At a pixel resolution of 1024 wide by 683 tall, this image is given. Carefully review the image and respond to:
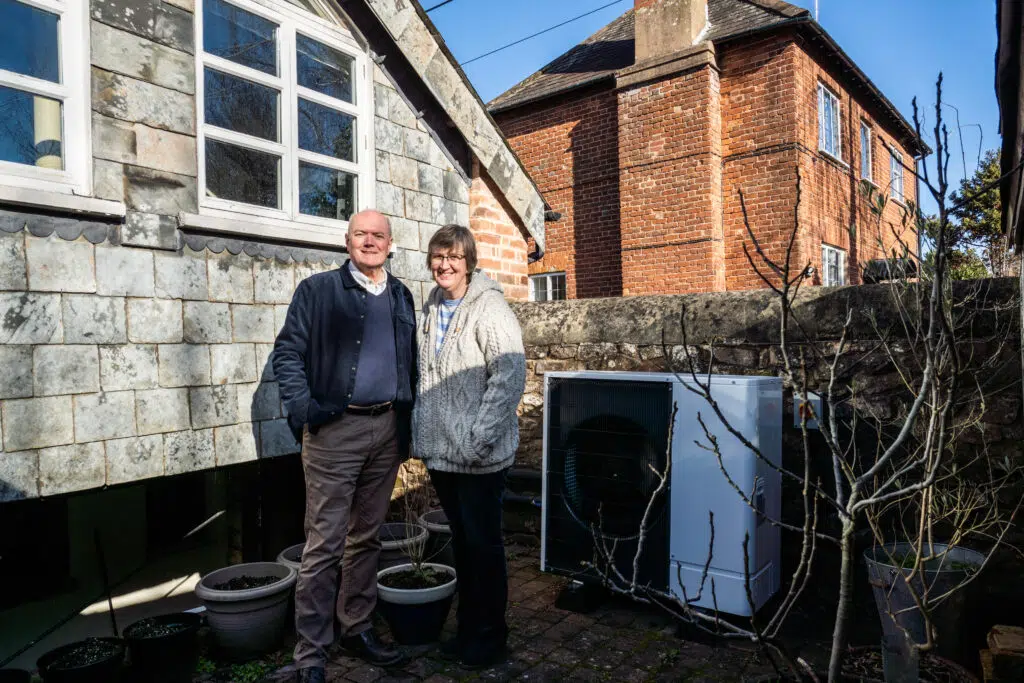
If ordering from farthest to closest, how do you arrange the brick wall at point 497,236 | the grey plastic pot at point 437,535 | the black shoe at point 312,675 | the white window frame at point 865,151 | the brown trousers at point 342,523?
the white window frame at point 865,151, the brick wall at point 497,236, the grey plastic pot at point 437,535, the brown trousers at point 342,523, the black shoe at point 312,675

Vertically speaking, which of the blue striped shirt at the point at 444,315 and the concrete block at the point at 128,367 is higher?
the blue striped shirt at the point at 444,315

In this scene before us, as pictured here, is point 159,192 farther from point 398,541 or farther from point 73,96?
point 398,541

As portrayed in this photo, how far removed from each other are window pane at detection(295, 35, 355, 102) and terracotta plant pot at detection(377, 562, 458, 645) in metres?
3.17

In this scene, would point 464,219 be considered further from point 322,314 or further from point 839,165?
point 839,165

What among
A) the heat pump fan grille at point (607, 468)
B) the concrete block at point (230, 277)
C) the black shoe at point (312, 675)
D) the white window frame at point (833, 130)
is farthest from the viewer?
the white window frame at point (833, 130)

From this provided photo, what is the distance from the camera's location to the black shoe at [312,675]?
112 inches

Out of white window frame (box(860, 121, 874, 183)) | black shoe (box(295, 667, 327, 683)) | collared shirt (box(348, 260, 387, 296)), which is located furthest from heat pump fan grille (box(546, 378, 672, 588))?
white window frame (box(860, 121, 874, 183))

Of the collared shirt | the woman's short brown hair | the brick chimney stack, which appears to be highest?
the brick chimney stack

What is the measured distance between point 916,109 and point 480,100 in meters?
4.37

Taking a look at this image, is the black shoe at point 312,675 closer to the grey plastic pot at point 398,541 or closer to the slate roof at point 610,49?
the grey plastic pot at point 398,541

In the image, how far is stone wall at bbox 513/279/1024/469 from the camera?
10.5 ft

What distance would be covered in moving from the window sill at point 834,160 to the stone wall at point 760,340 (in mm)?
7508

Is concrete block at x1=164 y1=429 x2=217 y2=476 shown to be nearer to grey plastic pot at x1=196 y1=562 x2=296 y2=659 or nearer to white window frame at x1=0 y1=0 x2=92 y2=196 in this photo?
grey plastic pot at x1=196 y1=562 x2=296 y2=659

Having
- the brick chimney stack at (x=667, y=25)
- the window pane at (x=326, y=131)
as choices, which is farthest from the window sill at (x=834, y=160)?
the window pane at (x=326, y=131)
